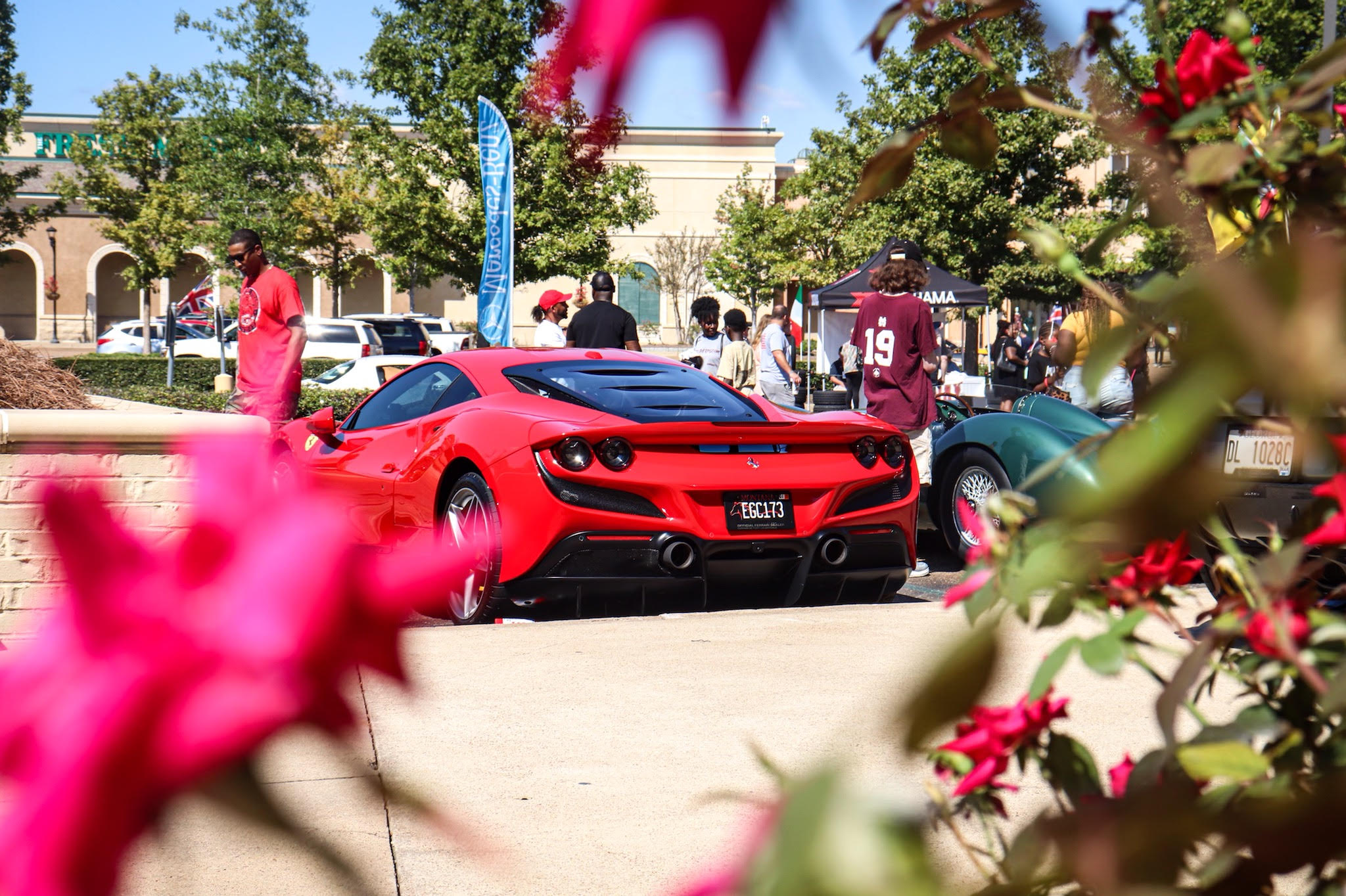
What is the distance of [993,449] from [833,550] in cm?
214

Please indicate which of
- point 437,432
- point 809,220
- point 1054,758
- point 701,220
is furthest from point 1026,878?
point 809,220

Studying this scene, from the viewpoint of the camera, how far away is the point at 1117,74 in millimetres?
850

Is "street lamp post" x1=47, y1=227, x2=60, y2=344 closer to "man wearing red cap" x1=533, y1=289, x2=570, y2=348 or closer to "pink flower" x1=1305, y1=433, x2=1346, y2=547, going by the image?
"man wearing red cap" x1=533, y1=289, x2=570, y2=348

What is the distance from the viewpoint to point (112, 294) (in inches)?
2188

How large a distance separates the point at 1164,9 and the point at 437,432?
17.3 feet

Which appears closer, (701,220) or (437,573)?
(437,573)

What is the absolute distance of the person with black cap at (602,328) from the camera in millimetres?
9555

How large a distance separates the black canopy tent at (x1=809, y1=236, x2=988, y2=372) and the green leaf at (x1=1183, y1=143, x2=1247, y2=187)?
58.5 feet

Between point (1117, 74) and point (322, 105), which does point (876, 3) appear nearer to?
point (1117, 74)

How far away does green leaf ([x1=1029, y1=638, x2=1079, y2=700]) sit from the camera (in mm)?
947

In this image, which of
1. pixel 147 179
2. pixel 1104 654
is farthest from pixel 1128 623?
pixel 147 179

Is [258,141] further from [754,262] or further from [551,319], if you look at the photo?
[551,319]

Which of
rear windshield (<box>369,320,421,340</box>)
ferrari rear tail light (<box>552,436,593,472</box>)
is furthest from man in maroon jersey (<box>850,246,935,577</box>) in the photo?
rear windshield (<box>369,320,421,340</box>)

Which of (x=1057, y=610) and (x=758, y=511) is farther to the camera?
(x=758, y=511)
